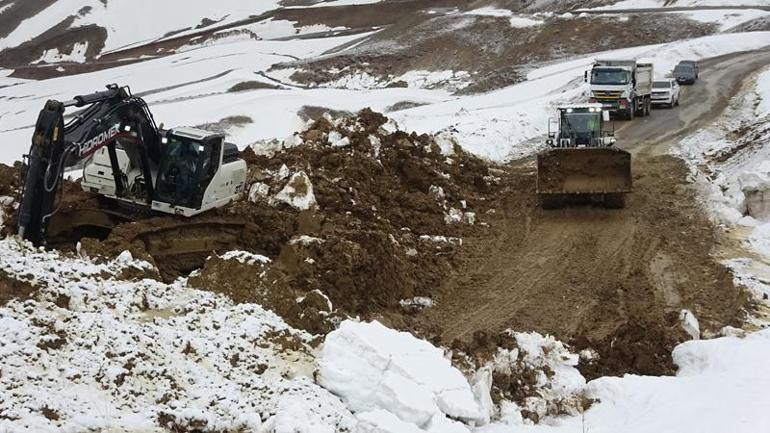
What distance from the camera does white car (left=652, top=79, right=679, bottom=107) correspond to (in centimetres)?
3531

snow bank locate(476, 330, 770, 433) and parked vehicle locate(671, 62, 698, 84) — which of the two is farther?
parked vehicle locate(671, 62, 698, 84)

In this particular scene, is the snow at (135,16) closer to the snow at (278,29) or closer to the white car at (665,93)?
the snow at (278,29)

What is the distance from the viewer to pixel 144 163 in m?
13.8

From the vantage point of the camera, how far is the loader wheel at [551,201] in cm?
1961

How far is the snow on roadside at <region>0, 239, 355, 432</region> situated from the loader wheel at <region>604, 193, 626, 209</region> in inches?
465

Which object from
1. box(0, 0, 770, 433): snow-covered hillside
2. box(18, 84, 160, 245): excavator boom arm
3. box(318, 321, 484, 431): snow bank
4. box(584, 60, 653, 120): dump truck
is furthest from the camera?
box(584, 60, 653, 120): dump truck

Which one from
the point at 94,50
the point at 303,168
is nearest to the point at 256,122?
the point at 303,168

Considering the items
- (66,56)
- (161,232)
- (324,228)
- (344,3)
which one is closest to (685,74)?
(324,228)

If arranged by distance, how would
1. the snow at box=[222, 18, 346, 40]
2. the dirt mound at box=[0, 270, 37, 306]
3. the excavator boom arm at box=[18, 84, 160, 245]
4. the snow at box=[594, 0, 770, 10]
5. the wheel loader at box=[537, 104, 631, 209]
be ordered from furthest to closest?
the snow at box=[222, 18, 346, 40]
the snow at box=[594, 0, 770, 10]
the wheel loader at box=[537, 104, 631, 209]
the excavator boom arm at box=[18, 84, 160, 245]
the dirt mound at box=[0, 270, 37, 306]

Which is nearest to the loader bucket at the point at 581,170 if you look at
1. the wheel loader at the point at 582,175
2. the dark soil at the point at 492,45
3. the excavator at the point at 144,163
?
the wheel loader at the point at 582,175

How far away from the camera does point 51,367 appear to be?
799 cm

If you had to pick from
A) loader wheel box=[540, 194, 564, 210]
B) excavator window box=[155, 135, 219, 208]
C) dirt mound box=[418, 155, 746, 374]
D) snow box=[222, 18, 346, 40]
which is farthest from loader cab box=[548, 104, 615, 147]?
snow box=[222, 18, 346, 40]

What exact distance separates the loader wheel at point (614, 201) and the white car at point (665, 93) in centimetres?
1761

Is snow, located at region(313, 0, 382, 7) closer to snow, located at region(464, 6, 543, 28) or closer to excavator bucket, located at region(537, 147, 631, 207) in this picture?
snow, located at region(464, 6, 543, 28)
